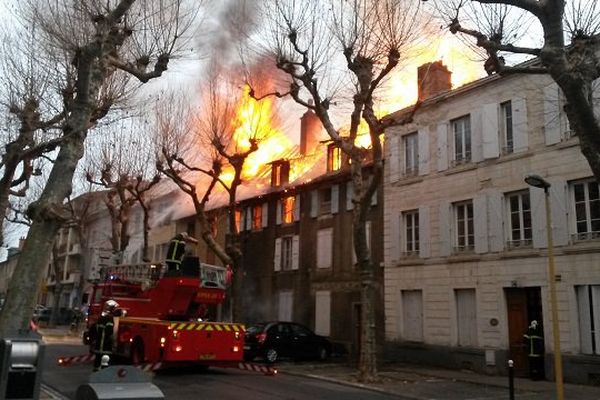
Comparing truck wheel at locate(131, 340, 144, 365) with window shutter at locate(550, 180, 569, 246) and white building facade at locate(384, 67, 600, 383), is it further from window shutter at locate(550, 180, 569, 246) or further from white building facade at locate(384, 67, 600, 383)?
window shutter at locate(550, 180, 569, 246)

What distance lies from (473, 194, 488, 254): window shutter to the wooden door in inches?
58.9

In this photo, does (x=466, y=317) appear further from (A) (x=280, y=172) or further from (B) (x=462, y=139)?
(A) (x=280, y=172)

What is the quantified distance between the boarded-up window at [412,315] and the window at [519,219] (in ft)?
13.2

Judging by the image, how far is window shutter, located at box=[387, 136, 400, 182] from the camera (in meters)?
21.3

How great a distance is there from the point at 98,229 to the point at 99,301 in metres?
35.7

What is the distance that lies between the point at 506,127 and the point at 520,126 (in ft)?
2.28

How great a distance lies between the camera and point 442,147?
768 inches

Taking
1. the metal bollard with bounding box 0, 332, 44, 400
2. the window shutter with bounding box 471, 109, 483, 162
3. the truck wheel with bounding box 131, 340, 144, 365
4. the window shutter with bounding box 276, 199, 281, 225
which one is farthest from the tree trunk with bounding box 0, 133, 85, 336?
the window shutter with bounding box 276, 199, 281, 225

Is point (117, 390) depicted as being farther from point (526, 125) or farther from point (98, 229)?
point (98, 229)

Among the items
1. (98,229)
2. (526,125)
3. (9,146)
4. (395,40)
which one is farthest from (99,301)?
(98,229)

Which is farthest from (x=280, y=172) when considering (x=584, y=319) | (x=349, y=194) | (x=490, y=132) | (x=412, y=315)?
(x=584, y=319)

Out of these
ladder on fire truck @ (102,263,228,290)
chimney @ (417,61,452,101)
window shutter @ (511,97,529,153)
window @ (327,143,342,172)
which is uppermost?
chimney @ (417,61,452,101)

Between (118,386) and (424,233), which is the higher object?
(424,233)

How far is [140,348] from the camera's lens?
14555 mm
